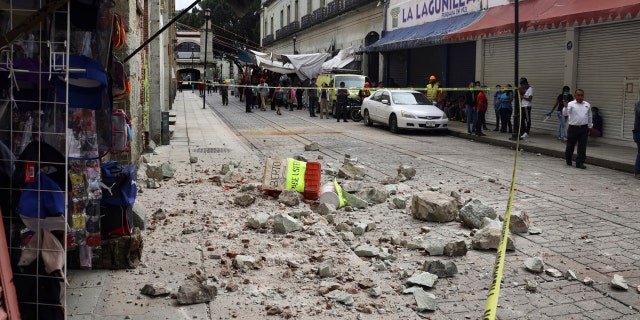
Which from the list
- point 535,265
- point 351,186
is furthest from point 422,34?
point 535,265

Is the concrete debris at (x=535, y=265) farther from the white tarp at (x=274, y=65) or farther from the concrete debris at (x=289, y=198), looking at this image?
the white tarp at (x=274, y=65)

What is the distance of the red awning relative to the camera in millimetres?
14578

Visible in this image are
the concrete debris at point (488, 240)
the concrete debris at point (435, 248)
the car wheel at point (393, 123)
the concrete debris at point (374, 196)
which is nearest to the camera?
the concrete debris at point (435, 248)

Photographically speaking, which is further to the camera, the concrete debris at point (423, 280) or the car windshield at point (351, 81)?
the car windshield at point (351, 81)

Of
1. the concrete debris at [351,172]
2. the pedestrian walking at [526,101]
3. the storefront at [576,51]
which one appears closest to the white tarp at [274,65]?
the storefront at [576,51]

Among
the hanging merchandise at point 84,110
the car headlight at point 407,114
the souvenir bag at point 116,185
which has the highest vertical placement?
the hanging merchandise at point 84,110

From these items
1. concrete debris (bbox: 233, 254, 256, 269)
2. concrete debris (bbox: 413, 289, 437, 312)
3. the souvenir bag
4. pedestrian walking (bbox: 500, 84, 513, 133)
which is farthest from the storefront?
the souvenir bag

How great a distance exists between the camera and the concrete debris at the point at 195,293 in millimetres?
4746

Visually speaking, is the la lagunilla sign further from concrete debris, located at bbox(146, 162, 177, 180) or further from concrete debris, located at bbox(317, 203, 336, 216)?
concrete debris, located at bbox(317, 203, 336, 216)

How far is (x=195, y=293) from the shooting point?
189 inches

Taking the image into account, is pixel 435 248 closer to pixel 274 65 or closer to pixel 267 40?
pixel 274 65

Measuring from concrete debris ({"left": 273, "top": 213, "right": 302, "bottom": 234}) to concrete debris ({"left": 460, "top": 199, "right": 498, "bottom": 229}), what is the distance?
6.51ft

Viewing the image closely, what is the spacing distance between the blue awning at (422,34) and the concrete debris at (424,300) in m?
19.6

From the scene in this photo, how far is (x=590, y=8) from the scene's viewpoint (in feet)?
51.4
